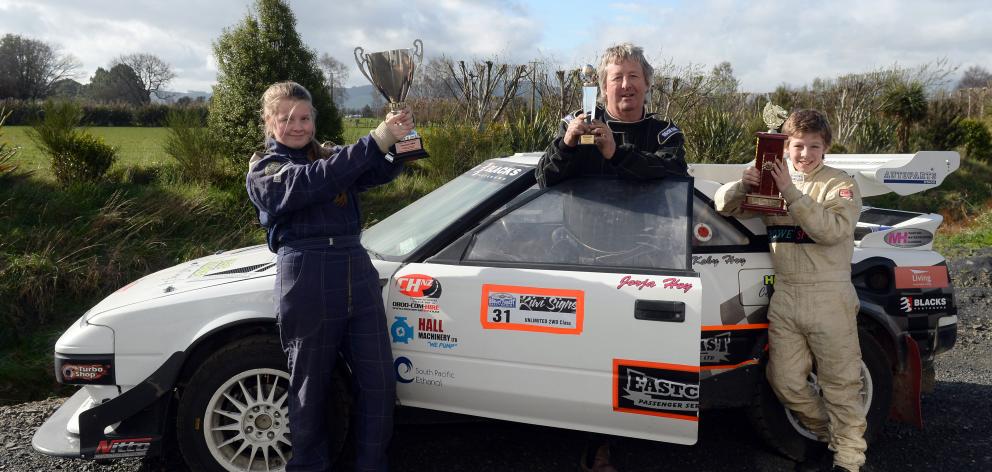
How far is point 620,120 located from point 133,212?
6.13 meters

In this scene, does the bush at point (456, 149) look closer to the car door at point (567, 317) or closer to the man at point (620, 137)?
the man at point (620, 137)

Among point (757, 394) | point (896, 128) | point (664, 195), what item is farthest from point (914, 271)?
point (896, 128)

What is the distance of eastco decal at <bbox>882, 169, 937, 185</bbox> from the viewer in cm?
351

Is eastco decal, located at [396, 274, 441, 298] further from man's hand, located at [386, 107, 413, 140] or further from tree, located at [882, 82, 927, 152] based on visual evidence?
tree, located at [882, 82, 927, 152]

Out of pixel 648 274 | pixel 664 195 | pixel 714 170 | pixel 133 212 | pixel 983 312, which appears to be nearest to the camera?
pixel 648 274

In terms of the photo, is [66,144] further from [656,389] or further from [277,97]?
[656,389]

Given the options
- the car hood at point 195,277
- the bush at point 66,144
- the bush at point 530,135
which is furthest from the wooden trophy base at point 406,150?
the bush at point 530,135

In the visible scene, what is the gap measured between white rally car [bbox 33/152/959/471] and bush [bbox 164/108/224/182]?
5.72m

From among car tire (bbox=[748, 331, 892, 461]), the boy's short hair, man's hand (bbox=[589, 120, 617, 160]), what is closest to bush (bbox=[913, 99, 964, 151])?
car tire (bbox=[748, 331, 892, 461])

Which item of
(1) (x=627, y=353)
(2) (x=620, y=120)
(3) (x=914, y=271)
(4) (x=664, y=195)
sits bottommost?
(1) (x=627, y=353)

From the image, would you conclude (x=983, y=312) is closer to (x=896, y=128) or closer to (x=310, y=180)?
(x=310, y=180)

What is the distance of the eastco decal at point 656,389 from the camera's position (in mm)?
2674

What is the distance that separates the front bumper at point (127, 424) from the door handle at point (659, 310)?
196cm

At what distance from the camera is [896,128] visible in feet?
50.9
